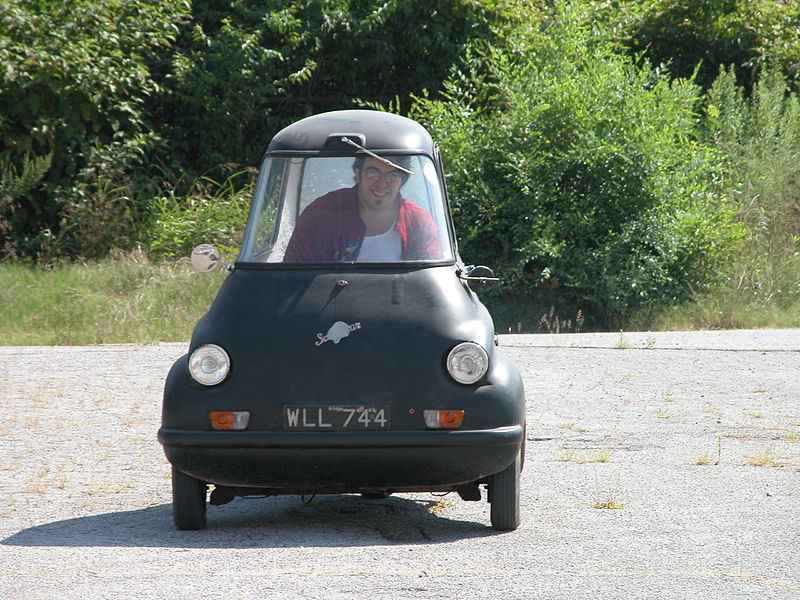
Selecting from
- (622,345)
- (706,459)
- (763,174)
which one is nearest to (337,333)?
(706,459)

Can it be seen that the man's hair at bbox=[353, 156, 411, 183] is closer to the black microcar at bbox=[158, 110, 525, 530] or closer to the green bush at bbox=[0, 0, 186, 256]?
the black microcar at bbox=[158, 110, 525, 530]

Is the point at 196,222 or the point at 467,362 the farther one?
the point at 196,222

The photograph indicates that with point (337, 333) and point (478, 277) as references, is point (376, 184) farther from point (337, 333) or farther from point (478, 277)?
point (337, 333)

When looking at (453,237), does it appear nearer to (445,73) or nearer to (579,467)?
(579,467)

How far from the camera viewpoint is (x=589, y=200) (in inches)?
580

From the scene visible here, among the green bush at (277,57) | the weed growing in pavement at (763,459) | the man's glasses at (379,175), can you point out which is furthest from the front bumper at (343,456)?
the green bush at (277,57)

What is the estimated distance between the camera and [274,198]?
595 cm

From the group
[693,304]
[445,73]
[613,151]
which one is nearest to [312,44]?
[445,73]

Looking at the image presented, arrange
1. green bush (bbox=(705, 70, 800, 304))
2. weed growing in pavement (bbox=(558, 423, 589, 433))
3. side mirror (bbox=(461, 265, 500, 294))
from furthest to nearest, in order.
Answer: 1. green bush (bbox=(705, 70, 800, 304))
2. weed growing in pavement (bbox=(558, 423, 589, 433))
3. side mirror (bbox=(461, 265, 500, 294))

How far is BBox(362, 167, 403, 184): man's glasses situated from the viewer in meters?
5.83

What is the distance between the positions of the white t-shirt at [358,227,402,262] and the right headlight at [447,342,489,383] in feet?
2.37

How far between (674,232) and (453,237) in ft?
30.9

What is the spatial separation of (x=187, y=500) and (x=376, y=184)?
6.02 ft

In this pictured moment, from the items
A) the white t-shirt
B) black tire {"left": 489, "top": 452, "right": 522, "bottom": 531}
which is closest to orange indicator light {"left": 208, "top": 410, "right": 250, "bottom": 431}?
the white t-shirt
